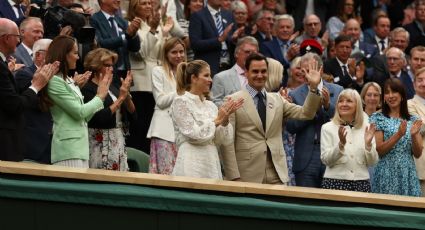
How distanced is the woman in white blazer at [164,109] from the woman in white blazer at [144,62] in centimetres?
123

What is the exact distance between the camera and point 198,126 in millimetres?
12414

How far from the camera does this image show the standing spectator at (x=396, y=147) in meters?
13.9

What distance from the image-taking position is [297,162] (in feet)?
46.8

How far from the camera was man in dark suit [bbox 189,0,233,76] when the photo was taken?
17453 mm

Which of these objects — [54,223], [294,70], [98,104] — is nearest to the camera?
[54,223]

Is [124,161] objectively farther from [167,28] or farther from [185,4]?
[185,4]

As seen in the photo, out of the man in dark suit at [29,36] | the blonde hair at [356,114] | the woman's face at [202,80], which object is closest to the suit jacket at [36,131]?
the woman's face at [202,80]

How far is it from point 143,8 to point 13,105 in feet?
17.3

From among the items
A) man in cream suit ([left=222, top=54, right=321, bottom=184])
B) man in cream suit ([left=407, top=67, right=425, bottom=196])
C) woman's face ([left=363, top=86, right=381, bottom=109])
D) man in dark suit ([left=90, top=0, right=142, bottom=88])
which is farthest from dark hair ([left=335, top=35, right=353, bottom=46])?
man in cream suit ([left=222, top=54, right=321, bottom=184])

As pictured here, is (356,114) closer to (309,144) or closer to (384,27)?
(309,144)

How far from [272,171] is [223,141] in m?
0.79

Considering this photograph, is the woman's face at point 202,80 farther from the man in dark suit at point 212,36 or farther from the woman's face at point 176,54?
the man in dark suit at point 212,36

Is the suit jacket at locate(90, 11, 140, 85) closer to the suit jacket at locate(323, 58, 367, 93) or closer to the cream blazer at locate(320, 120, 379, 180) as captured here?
the suit jacket at locate(323, 58, 367, 93)

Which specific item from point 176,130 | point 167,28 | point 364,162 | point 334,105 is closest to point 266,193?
point 176,130
